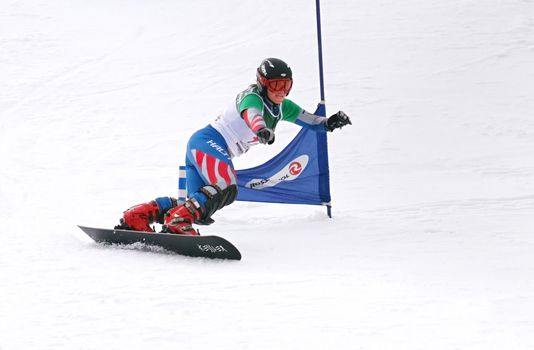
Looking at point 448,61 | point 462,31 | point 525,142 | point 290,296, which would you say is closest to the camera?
point 290,296

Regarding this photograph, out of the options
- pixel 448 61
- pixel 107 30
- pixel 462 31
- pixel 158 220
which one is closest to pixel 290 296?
pixel 158 220

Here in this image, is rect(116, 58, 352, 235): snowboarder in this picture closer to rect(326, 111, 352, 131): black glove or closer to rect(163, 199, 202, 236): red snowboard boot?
rect(163, 199, 202, 236): red snowboard boot

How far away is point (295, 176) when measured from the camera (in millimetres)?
6406

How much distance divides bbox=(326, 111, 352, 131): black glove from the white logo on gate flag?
411 millimetres

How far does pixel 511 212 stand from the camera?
630cm

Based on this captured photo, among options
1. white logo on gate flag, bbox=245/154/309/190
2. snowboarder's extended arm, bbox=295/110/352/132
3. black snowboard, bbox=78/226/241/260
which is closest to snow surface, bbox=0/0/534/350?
black snowboard, bbox=78/226/241/260

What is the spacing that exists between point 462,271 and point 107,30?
36.1 ft

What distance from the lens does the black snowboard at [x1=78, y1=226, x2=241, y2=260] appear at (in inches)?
197

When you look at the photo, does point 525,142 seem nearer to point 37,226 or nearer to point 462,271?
point 462,271

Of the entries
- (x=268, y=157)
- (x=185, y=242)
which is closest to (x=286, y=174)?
(x=185, y=242)

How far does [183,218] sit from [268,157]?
11.4 ft

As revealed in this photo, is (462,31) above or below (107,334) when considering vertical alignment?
above

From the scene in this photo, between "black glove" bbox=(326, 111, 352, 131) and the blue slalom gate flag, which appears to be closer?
"black glove" bbox=(326, 111, 352, 131)

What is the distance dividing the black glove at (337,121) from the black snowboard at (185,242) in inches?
60.7
